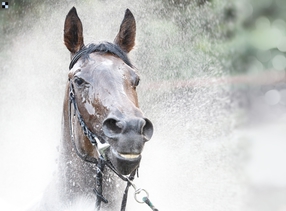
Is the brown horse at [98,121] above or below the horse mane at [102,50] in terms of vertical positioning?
below

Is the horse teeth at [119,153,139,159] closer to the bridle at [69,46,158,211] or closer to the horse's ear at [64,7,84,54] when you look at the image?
the bridle at [69,46,158,211]

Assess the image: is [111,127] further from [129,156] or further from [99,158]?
[99,158]

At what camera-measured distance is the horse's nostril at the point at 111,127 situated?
2.22 m

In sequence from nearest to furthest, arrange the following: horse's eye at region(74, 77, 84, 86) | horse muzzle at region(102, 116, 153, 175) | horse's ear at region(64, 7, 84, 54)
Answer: horse muzzle at region(102, 116, 153, 175), horse's eye at region(74, 77, 84, 86), horse's ear at region(64, 7, 84, 54)

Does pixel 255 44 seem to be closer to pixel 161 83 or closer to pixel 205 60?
pixel 205 60

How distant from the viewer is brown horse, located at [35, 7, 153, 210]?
2.23m

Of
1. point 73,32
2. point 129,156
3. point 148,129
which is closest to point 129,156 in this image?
point 129,156

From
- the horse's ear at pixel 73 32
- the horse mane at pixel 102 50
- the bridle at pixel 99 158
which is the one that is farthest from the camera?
the horse's ear at pixel 73 32

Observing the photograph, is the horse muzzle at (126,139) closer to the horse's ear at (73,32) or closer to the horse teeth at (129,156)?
the horse teeth at (129,156)

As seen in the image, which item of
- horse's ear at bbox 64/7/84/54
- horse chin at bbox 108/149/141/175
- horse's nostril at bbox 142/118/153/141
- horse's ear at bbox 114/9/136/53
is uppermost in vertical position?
horse's ear at bbox 114/9/136/53

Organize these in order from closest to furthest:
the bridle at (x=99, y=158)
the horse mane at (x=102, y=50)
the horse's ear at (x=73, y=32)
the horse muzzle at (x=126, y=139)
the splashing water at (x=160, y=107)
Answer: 1. the horse muzzle at (x=126, y=139)
2. the bridle at (x=99, y=158)
3. the horse mane at (x=102, y=50)
4. the horse's ear at (x=73, y=32)
5. the splashing water at (x=160, y=107)

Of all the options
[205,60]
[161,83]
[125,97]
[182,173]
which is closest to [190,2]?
[205,60]

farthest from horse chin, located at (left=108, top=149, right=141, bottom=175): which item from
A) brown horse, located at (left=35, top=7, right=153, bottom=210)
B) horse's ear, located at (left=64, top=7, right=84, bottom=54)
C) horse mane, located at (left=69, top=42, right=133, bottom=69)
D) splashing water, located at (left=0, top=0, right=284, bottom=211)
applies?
splashing water, located at (left=0, top=0, right=284, bottom=211)

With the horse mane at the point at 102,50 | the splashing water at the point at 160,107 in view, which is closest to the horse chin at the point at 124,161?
the horse mane at the point at 102,50
